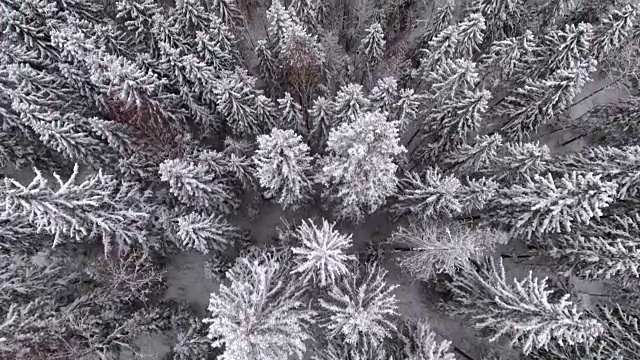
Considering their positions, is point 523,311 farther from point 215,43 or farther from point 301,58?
point 215,43

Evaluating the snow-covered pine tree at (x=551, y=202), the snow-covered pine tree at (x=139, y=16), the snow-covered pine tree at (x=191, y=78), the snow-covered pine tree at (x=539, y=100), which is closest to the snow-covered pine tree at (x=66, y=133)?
the snow-covered pine tree at (x=191, y=78)

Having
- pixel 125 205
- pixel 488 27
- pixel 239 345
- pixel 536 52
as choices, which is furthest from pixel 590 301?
→ pixel 125 205

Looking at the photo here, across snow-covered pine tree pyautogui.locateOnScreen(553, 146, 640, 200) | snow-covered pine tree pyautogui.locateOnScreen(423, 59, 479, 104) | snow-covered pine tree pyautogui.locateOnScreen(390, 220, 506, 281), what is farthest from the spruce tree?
snow-covered pine tree pyautogui.locateOnScreen(423, 59, 479, 104)

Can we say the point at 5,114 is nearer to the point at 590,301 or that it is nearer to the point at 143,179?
the point at 143,179

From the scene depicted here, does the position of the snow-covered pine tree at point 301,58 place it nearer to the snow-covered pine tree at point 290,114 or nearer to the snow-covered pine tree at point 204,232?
the snow-covered pine tree at point 290,114

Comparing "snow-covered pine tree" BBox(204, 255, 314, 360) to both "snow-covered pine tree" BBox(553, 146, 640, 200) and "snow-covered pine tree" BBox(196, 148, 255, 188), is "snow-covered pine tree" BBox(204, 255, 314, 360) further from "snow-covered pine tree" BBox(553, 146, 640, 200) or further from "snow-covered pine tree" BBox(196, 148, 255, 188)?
"snow-covered pine tree" BBox(553, 146, 640, 200)

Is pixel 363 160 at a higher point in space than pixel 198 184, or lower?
higher

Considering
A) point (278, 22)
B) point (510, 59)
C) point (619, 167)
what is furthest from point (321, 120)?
point (619, 167)
